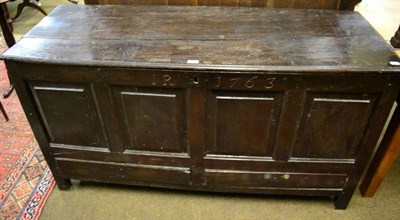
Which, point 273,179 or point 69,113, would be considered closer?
point 69,113

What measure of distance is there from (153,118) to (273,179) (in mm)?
634

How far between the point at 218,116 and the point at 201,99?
112 millimetres

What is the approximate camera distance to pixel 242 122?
4.10 feet

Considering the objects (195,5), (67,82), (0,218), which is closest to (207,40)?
(195,5)

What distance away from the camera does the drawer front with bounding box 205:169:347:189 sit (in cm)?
139

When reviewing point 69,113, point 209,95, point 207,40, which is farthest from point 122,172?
point 207,40

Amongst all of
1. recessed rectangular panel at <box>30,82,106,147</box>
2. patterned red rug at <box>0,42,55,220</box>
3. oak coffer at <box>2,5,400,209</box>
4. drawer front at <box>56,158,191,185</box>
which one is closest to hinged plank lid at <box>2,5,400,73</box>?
oak coffer at <box>2,5,400,209</box>

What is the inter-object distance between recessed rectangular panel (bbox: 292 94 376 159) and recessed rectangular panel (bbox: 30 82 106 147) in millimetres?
879

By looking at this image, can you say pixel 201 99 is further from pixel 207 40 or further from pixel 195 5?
pixel 195 5

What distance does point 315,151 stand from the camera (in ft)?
4.30

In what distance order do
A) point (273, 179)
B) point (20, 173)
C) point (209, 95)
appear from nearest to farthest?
point (209, 95)
point (273, 179)
point (20, 173)

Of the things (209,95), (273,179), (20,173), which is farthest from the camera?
(20,173)

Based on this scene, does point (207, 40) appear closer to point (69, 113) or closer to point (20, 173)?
point (69, 113)

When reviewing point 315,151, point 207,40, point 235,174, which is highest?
point 207,40
